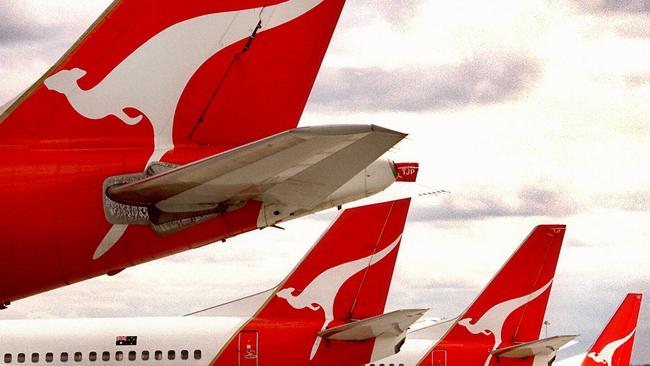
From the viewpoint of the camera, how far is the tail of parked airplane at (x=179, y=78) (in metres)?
10.9

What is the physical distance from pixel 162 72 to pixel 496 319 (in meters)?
26.8

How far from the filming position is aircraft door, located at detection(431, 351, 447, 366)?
1346 inches

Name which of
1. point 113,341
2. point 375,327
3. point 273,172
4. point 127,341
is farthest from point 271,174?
point 113,341

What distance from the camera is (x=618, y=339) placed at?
1754 inches

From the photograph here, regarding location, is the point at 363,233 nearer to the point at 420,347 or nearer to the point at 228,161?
the point at 420,347

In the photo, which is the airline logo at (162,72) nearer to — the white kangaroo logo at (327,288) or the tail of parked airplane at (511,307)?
the white kangaroo logo at (327,288)

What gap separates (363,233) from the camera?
31156 mm

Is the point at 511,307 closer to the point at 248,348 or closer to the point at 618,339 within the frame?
the point at 618,339

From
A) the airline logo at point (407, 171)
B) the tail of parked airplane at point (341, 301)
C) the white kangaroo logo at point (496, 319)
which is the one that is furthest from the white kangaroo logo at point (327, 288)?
the airline logo at point (407, 171)

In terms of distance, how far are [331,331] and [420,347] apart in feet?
21.7

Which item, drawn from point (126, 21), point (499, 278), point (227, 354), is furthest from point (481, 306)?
point (126, 21)

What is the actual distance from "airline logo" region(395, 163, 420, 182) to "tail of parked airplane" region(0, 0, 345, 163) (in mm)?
1339

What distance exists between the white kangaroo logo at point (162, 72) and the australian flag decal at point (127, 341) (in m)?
18.6

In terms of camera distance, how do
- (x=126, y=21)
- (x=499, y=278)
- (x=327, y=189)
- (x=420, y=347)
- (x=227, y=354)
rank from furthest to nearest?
(x=499, y=278) < (x=420, y=347) < (x=227, y=354) < (x=126, y=21) < (x=327, y=189)
